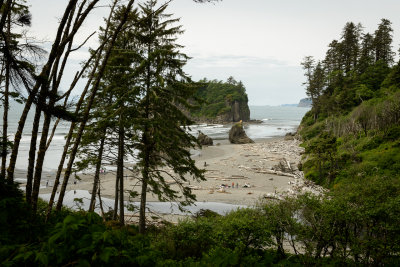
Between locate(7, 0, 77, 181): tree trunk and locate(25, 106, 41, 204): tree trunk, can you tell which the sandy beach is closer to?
locate(25, 106, 41, 204): tree trunk

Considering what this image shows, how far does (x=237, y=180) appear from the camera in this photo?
30.4 metres

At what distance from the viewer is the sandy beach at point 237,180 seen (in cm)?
2472

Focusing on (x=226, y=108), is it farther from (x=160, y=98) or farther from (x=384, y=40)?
(x=160, y=98)

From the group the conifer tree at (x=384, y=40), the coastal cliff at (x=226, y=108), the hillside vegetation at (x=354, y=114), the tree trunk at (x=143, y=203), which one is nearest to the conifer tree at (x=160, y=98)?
the tree trunk at (x=143, y=203)

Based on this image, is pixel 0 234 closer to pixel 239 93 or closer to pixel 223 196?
pixel 223 196

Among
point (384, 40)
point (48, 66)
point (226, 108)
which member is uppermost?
point (384, 40)

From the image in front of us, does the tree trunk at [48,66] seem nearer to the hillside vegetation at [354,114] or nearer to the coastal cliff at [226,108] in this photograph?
the hillside vegetation at [354,114]

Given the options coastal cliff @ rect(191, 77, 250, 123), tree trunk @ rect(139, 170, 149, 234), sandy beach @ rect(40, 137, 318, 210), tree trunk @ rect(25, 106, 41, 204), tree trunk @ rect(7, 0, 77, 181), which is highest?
coastal cliff @ rect(191, 77, 250, 123)

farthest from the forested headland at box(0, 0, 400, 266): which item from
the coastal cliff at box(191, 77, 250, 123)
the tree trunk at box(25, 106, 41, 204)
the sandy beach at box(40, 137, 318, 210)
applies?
the coastal cliff at box(191, 77, 250, 123)

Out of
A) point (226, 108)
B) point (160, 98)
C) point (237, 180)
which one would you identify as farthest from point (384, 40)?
point (226, 108)

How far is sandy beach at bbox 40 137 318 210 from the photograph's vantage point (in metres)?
24.7

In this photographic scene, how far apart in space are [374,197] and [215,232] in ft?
22.5

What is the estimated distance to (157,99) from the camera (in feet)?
40.0

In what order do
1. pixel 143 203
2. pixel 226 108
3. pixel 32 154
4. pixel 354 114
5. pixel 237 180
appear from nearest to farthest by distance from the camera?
pixel 32 154
pixel 143 203
pixel 237 180
pixel 354 114
pixel 226 108
